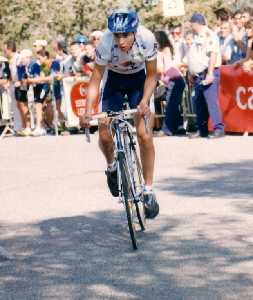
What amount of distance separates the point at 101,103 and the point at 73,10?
29687 millimetres

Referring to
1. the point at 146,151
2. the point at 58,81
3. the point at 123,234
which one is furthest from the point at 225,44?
the point at 123,234

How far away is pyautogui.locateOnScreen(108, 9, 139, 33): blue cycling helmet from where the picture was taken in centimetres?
799

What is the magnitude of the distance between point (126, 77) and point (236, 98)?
8446mm

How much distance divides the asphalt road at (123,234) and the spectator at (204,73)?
2.47 m

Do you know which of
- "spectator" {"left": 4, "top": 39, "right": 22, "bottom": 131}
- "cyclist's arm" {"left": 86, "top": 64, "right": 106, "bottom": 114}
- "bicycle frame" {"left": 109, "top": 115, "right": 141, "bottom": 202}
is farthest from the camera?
"spectator" {"left": 4, "top": 39, "right": 22, "bottom": 131}

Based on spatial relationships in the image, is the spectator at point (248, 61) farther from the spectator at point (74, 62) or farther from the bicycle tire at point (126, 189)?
the bicycle tire at point (126, 189)

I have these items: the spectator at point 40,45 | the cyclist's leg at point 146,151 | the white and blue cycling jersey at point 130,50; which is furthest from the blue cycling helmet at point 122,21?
the spectator at point 40,45

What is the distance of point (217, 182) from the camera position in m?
11.4

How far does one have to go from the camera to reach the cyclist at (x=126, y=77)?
8070 mm

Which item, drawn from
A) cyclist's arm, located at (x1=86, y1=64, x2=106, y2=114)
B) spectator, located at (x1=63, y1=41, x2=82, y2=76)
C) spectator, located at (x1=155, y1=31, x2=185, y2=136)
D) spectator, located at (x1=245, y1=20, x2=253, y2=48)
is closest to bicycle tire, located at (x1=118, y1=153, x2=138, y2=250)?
cyclist's arm, located at (x1=86, y1=64, x2=106, y2=114)

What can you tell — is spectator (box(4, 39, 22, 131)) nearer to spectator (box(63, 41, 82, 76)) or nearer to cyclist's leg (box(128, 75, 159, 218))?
spectator (box(63, 41, 82, 76))

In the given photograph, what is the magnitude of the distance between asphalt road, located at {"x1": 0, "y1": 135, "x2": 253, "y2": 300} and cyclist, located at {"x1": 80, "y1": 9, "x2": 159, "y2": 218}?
54cm

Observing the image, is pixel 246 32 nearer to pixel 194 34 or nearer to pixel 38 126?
pixel 194 34

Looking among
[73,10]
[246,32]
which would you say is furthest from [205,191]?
[73,10]
